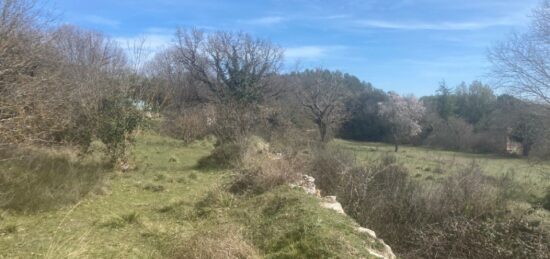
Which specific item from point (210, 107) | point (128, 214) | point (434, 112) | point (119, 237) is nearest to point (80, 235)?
point (119, 237)

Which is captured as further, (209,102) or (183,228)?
(209,102)

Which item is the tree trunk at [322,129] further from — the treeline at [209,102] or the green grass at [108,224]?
the green grass at [108,224]

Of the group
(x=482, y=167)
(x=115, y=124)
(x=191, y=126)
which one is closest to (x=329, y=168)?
(x=115, y=124)

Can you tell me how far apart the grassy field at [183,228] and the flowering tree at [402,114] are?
4051 cm

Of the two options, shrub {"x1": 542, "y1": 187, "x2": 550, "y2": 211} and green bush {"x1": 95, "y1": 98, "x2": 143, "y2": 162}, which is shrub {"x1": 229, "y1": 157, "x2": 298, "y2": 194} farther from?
shrub {"x1": 542, "y1": 187, "x2": 550, "y2": 211}

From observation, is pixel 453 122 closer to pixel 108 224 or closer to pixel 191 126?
pixel 191 126

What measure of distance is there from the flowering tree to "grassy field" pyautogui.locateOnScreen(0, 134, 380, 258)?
40506 mm

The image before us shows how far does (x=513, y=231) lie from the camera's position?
343 inches

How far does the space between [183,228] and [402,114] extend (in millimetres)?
44066

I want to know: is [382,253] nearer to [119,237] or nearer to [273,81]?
[119,237]

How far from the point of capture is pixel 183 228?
6.28m

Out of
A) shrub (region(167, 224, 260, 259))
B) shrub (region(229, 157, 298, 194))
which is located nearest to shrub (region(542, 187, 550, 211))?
shrub (region(229, 157, 298, 194))

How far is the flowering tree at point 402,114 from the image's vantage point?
46219 millimetres

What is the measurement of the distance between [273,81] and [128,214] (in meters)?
32.9
